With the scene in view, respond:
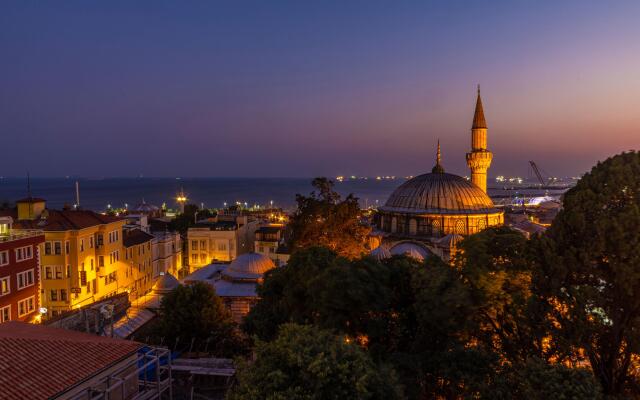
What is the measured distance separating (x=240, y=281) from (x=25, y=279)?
46.8ft

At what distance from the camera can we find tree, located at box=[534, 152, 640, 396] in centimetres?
1070

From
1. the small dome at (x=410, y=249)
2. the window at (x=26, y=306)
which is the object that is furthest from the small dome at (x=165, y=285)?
the small dome at (x=410, y=249)

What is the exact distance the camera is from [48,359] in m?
13.0

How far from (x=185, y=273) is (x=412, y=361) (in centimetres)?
4416

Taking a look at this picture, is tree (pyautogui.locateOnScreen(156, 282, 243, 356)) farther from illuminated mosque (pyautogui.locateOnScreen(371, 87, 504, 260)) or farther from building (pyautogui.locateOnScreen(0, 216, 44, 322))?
illuminated mosque (pyautogui.locateOnScreen(371, 87, 504, 260))

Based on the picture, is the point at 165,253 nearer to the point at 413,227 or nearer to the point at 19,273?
the point at 19,273

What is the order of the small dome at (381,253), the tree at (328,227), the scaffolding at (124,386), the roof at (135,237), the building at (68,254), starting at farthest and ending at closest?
the roof at (135,237), the building at (68,254), the small dome at (381,253), the tree at (328,227), the scaffolding at (124,386)

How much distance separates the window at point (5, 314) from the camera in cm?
2607

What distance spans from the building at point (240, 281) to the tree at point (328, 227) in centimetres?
340

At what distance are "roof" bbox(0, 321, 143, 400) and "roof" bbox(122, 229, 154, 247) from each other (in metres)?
26.6

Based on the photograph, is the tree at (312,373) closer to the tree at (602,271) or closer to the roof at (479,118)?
the tree at (602,271)

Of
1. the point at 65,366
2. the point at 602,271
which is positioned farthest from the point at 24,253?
the point at 602,271

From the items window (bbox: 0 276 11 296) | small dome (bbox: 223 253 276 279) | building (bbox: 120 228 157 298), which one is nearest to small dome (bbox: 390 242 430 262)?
small dome (bbox: 223 253 276 279)

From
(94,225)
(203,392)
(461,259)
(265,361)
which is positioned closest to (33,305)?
(94,225)
